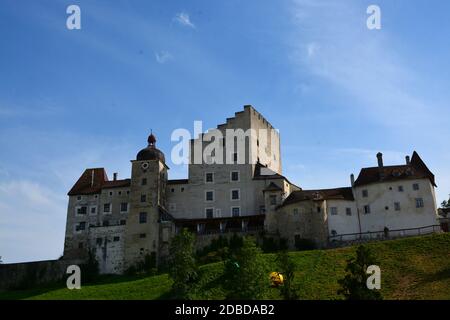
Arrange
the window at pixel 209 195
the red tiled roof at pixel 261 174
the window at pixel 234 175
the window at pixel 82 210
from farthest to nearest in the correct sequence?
the window at pixel 82 210 → the window at pixel 234 175 → the window at pixel 209 195 → the red tiled roof at pixel 261 174

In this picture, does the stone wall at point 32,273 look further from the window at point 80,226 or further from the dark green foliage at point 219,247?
the dark green foliage at point 219,247

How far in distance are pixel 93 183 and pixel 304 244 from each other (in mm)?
32744

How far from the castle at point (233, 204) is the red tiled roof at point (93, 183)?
0.14 metres

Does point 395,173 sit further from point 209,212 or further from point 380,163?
point 209,212

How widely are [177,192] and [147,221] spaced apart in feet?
23.1

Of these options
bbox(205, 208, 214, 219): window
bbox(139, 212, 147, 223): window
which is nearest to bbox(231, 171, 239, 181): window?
bbox(205, 208, 214, 219): window

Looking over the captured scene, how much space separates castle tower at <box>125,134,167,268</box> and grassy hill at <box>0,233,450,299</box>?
585 cm

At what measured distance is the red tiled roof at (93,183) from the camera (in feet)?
245

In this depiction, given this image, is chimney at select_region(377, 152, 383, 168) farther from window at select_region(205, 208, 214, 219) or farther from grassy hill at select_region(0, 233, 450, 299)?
window at select_region(205, 208, 214, 219)

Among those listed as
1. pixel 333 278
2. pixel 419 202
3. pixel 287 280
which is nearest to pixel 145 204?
pixel 333 278

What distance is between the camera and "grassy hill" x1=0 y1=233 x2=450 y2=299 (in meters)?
45.0

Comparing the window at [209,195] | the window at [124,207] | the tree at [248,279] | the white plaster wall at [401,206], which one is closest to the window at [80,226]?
the window at [124,207]

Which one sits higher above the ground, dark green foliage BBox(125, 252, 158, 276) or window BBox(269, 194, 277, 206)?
window BBox(269, 194, 277, 206)
